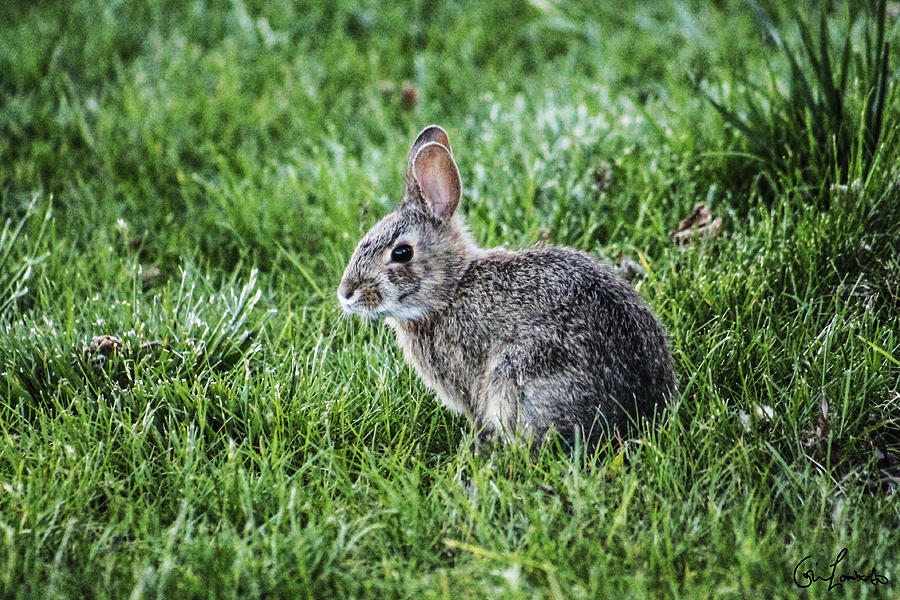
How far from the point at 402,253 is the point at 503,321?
0.59 meters

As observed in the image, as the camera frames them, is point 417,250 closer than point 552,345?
No

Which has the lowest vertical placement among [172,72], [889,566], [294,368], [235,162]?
[889,566]

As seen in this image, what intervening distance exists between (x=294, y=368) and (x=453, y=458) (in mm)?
859

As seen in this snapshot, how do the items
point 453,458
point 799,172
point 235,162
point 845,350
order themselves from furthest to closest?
point 235,162 < point 799,172 < point 845,350 < point 453,458

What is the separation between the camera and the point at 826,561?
3057mm

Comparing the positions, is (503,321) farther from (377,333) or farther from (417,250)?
(377,333)

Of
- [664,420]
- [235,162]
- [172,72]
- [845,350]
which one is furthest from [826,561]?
[172,72]

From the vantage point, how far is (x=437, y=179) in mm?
4457

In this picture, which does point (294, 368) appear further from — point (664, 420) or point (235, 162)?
point (235, 162)

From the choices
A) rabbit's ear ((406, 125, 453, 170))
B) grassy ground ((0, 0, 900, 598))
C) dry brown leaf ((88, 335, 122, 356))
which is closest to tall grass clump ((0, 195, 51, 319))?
grassy ground ((0, 0, 900, 598))

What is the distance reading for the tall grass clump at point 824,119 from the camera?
4.85m

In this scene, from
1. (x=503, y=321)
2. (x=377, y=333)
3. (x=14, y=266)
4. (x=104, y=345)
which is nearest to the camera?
(x=503, y=321)
